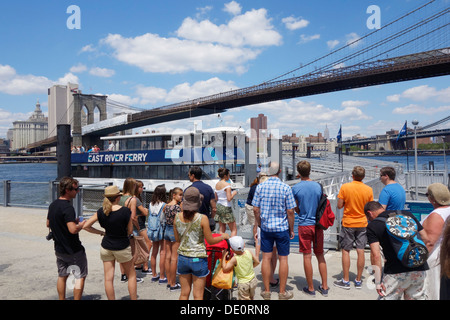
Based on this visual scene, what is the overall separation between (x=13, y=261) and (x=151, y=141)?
12770mm

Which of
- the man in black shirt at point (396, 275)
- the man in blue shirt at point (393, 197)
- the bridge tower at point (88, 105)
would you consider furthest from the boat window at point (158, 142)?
the bridge tower at point (88, 105)

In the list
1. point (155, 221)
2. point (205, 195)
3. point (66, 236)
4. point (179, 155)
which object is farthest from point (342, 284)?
point (179, 155)

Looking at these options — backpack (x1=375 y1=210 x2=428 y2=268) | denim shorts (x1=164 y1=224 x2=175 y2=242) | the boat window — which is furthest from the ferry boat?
backpack (x1=375 y1=210 x2=428 y2=268)

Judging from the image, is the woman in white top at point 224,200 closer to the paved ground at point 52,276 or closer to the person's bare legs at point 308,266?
the paved ground at point 52,276

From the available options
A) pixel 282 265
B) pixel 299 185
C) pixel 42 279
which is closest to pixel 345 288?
pixel 282 265

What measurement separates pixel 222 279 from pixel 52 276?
320 cm

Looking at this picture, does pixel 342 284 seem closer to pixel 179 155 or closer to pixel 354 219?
pixel 354 219

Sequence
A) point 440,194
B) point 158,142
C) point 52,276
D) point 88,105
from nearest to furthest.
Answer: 1. point 440,194
2. point 52,276
3. point 158,142
4. point 88,105

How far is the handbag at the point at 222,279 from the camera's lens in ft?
12.9

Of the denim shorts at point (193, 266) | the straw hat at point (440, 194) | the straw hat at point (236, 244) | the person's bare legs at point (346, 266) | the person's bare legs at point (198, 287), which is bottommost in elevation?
the person's bare legs at point (346, 266)

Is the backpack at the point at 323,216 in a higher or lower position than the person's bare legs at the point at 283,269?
higher

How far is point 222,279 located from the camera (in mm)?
3932

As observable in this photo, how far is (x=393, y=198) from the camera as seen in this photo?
15.6ft
